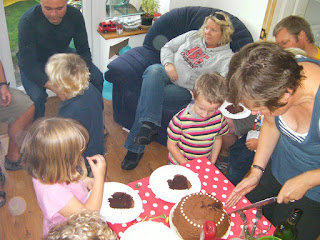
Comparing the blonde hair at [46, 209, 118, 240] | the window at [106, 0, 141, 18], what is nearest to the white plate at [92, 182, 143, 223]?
the blonde hair at [46, 209, 118, 240]

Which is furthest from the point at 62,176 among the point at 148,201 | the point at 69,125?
the point at 148,201

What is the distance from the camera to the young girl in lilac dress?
1428 millimetres

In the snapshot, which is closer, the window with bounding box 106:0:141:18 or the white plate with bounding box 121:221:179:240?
the white plate with bounding box 121:221:179:240

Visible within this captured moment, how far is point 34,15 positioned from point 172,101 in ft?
A: 5.14

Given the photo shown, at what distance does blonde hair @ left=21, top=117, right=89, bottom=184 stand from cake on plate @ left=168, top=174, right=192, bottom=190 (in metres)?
0.53

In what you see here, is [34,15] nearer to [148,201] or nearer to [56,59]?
[56,59]

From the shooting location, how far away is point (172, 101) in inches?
123

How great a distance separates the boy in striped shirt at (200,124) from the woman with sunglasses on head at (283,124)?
0.38 m

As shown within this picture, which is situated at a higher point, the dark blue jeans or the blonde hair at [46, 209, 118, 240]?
the blonde hair at [46, 209, 118, 240]

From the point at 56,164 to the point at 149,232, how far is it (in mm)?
546

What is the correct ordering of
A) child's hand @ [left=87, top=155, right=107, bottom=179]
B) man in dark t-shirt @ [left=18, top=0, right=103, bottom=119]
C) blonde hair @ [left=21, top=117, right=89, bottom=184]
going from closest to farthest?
blonde hair @ [left=21, top=117, right=89, bottom=184] < child's hand @ [left=87, top=155, right=107, bottom=179] < man in dark t-shirt @ [left=18, top=0, right=103, bottom=119]

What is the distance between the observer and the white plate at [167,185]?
5.20 feet

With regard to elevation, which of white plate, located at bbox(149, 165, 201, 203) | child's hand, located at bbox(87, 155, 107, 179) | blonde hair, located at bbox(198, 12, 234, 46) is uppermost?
blonde hair, located at bbox(198, 12, 234, 46)

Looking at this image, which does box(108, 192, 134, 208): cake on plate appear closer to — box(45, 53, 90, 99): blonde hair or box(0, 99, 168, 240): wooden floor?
box(45, 53, 90, 99): blonde hair
